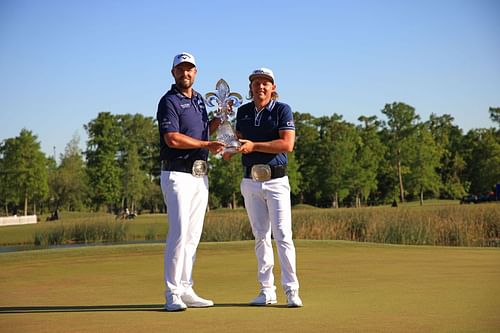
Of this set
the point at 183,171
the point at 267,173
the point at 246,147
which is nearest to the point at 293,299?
the point at 267,173

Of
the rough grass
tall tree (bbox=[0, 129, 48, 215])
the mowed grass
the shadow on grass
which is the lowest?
the shadow on grass

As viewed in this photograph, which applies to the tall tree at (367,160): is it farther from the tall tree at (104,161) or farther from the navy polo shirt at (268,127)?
the navy polo shirt at (268,127)

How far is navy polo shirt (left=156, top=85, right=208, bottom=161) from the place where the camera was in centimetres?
537

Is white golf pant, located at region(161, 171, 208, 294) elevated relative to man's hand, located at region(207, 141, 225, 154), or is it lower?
lower

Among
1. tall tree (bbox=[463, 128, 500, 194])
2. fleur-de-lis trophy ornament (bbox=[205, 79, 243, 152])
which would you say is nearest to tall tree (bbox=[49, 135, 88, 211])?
tall tree (bbox=[463, 128, 500, 194])

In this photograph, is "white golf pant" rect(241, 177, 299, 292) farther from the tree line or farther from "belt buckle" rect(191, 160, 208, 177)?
the tree line

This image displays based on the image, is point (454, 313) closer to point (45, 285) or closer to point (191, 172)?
point (191, 172)

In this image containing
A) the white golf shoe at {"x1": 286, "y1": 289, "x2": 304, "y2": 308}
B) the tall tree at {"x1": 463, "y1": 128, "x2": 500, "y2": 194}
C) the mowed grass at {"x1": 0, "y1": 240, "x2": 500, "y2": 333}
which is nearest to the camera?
the mowed grass at {"x1": 0, "y1": 240, "x2": 500, "y2": 333}

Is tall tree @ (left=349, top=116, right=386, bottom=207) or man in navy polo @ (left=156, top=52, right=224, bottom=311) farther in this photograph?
tall tree @ (left=349, top=116, right=386, bottom=207)

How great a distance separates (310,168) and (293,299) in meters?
60.1

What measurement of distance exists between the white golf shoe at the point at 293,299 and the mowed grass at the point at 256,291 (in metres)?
0.11

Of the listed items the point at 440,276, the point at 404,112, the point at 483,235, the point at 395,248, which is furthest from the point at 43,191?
the point at 440,276

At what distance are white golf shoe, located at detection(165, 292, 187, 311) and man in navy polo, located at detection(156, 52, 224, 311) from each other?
1.6 inches

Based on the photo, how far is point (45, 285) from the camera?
712cm
